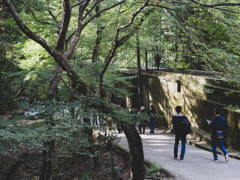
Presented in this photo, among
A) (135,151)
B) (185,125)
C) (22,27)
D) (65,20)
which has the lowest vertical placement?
(135,151)

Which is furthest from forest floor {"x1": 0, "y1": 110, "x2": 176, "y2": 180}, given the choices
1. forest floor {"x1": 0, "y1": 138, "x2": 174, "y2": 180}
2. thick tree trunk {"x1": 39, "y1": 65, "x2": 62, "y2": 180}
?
thick tree trunk {"x1": 39, "y1": 65, "x2": 62, "y2": 180}

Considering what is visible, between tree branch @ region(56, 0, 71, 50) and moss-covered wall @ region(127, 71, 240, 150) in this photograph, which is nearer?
tree branch @ region(56, 0, 71, 50)

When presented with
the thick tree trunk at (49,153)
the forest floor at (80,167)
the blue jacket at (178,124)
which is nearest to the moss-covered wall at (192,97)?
the blue jacket at (178,124)

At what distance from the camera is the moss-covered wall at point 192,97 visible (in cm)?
883

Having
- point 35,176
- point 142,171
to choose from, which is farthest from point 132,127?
point 35,176

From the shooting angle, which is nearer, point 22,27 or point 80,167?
point 22,27

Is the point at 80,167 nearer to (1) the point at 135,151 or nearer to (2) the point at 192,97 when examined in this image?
(1) the point at 135,151

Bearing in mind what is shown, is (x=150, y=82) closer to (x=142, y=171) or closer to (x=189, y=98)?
(x=189, y=98)

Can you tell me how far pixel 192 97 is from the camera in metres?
12.0

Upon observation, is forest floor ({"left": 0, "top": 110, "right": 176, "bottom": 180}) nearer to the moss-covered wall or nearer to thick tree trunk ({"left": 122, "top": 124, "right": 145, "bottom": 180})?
thick tree trunk ({"left": 122, "top": 124, "right": 145, "bottom": 180})

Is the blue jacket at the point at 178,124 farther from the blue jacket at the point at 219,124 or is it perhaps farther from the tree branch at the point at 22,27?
the tree branch at the point at 22,27

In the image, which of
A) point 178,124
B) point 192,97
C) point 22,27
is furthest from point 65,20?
point 192,97

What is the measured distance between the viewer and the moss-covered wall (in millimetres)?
8828

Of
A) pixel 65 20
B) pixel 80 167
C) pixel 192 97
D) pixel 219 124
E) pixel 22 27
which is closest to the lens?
pixel 22 27
